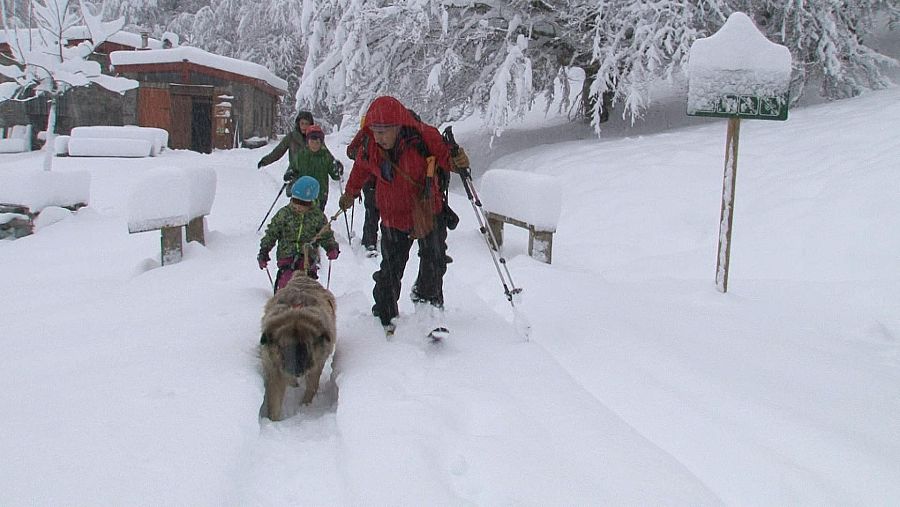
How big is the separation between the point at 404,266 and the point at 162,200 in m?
3.43

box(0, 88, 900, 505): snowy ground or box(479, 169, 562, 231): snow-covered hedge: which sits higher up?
box(479, 169, 562, 231): snow-covered hedge

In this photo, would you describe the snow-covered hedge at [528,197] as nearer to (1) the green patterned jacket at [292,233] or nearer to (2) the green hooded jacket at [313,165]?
(2) the green hooded jacket at [313,165]

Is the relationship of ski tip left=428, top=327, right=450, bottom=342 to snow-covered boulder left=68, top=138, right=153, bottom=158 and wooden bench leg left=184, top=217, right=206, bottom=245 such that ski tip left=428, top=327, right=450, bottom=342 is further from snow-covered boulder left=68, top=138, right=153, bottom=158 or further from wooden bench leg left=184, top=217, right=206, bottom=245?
snow-covered boulder left=68, top=138, right=153, bottom=158

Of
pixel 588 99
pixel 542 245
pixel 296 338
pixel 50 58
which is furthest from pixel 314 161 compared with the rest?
pixel 588 99

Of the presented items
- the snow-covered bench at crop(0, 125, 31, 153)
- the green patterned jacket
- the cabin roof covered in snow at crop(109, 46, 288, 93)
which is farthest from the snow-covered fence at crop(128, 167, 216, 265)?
the snow-covered bench at crop(0, 125, 31, 153)

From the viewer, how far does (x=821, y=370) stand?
4.37 metres

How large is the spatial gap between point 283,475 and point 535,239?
4.68 meters

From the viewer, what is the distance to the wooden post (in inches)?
228

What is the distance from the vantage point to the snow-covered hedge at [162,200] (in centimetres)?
662

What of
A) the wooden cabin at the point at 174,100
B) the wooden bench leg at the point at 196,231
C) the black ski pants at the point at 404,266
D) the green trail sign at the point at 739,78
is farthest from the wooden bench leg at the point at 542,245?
the wooden cabin at the point at 174,100

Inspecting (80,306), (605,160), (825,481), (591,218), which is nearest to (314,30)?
(605,160)

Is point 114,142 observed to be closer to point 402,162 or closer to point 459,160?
point 402,162

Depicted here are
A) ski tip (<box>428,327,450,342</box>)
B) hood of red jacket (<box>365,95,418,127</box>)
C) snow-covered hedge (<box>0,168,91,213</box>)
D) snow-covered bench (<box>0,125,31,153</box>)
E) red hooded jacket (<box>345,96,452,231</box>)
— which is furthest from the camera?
snow-covered bench (<box>0,125,31,153</box>)

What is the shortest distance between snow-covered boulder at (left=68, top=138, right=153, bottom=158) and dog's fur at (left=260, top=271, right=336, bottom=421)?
20052 mm
